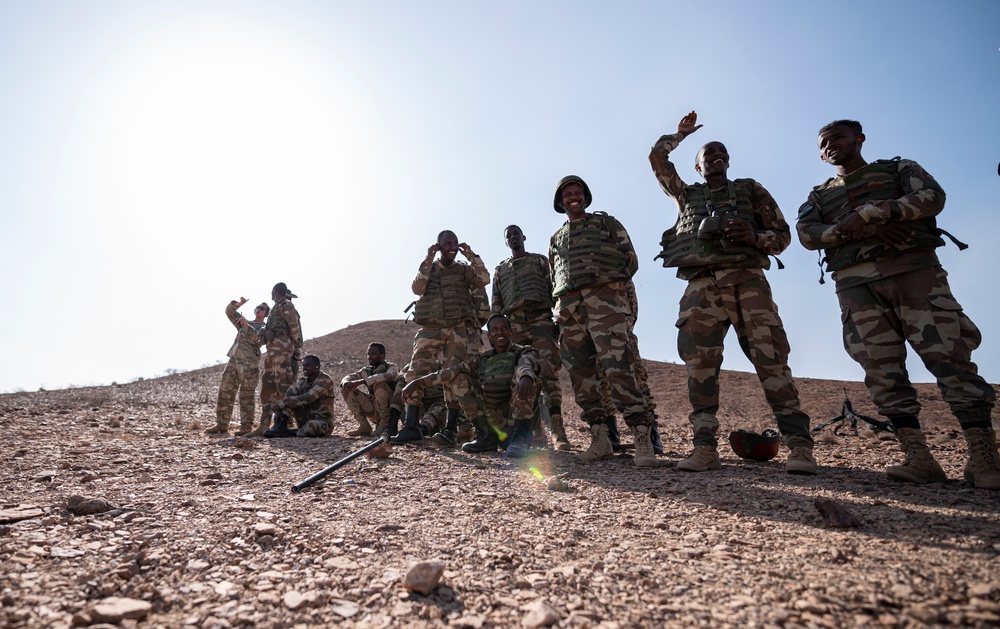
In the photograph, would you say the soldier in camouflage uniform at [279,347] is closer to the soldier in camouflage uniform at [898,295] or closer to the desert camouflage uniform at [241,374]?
the desert camouflage uniform at [241,374]

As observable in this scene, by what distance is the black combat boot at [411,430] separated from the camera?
5801mm

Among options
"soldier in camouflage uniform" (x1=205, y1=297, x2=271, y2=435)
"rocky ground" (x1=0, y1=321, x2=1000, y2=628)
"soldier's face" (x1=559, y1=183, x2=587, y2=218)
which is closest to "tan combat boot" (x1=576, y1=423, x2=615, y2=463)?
"rocky ground" (x1=0, y1=321, x2=1000, y2=628)

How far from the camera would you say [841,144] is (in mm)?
3578

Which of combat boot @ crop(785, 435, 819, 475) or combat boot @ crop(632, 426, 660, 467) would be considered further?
combat boot @ crop(632, 426, 660, 467)

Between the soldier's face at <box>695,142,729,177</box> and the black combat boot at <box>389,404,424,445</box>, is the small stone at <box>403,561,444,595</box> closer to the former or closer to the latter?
the soldier's face at <box>695,142,729,177</box>

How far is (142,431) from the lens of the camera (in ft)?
24.8

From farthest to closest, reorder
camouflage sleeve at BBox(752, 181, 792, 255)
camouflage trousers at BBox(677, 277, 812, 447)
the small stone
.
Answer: camouflage sleeve at BBox(752, 181, 792, 255) → camouflage trousers at BBox(677, 277, 812, 447) → the small stone

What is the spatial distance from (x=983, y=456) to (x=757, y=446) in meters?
1.58

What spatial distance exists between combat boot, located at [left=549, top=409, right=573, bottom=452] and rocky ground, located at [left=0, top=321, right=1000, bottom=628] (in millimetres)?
1394

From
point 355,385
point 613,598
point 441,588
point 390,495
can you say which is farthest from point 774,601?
point 355,385

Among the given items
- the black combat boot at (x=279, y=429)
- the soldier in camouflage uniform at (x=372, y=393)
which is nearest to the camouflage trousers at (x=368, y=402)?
the soldier in camouflage uniform at (x=372, y=393)

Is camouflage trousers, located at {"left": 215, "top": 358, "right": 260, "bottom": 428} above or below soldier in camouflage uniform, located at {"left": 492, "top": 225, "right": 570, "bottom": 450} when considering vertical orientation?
below

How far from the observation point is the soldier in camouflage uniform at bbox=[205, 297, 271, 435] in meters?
8.12

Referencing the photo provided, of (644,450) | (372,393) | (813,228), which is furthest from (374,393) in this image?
(813,228)
